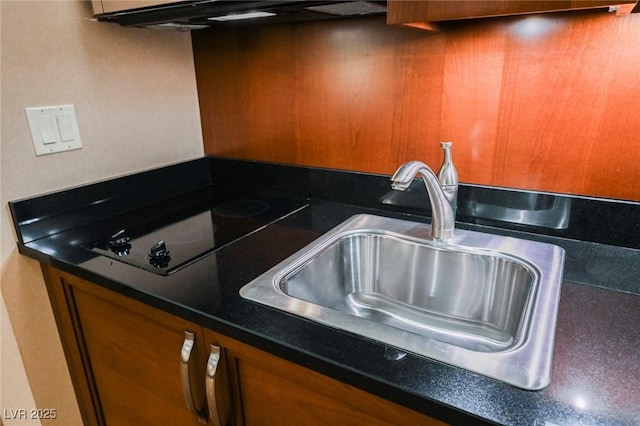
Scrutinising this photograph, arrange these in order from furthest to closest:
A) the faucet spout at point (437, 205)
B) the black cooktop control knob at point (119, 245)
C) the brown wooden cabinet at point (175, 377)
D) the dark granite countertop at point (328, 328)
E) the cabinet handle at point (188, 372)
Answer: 1. the black cooktop control knob at point (119, 245)
2. the faucet spout at point (437, 205)
3. the cabinet handle at point (188, 372)
4. the brown wooden cabinet at point (175, 377)
5. the dark granite countertop at point (328, 328)

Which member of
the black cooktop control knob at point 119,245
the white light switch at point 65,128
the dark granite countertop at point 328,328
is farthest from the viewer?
the white light switch at point 65,128

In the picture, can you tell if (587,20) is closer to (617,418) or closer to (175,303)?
(617,418)

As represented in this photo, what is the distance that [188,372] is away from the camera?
81 centimetres

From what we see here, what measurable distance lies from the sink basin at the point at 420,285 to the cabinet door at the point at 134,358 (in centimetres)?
20

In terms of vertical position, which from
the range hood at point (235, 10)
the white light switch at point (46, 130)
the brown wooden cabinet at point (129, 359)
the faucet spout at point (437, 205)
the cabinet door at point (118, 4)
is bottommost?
the brown wooden cabinet at point (129, 359)

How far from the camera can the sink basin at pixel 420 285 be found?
28.2 inches

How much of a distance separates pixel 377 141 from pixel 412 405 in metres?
0.77

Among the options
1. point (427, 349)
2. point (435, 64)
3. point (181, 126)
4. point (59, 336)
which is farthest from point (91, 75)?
point (427, 349)

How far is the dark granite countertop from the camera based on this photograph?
0.53 metres

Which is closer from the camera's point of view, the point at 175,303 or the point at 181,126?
the point at 175,303

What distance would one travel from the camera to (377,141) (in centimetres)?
117

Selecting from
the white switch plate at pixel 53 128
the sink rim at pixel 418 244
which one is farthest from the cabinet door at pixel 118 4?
the sink rim at pixel 418 244

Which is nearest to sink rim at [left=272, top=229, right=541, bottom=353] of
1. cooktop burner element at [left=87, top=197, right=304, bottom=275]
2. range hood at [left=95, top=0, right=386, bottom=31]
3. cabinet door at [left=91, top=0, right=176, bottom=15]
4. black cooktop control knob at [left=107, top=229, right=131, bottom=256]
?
cooktop burner element at [left=87, top=197, right=304, bottom=275]

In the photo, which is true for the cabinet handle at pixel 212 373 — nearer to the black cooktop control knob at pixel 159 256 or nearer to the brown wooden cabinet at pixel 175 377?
the brown wooden cabinet at pixel 175 377
